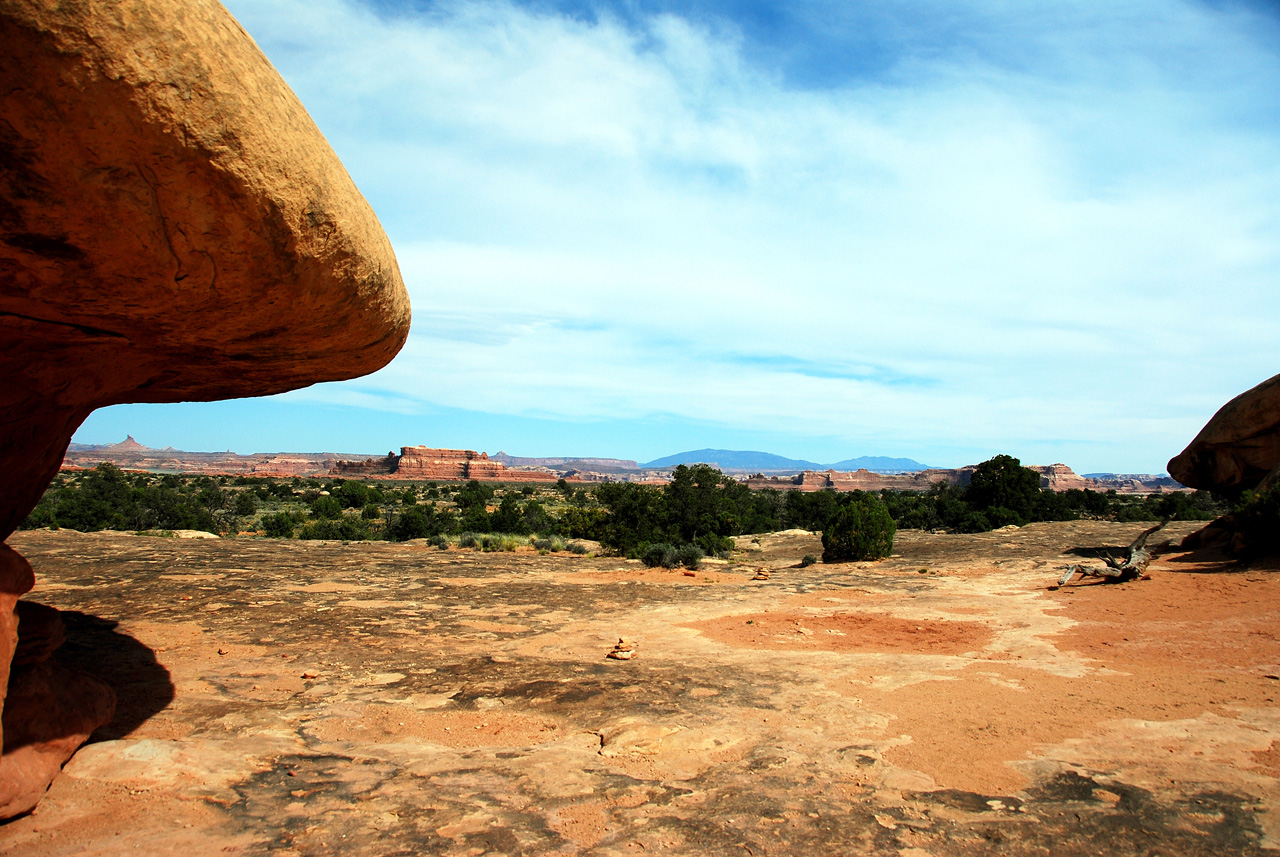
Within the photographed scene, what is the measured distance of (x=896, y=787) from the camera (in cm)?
420

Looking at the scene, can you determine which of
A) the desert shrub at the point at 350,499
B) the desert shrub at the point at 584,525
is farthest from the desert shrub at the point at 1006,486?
the desert shrub at the point at 350,499

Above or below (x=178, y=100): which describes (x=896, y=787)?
below

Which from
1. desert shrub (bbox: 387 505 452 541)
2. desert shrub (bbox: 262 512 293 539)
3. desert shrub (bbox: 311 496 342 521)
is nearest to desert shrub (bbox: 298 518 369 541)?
desert shrub (bbox: 262 512 293 539)

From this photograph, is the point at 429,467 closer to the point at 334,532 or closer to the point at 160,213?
the point at 334,532

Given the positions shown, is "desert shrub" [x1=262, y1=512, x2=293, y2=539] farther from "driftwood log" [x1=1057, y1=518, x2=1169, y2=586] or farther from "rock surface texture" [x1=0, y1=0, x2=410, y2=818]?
"driftwood log" [x1=1057, y1=518, x2=1169, y2=586]

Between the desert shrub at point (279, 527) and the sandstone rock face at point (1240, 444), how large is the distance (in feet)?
92.0

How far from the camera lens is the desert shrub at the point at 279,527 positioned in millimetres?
26453

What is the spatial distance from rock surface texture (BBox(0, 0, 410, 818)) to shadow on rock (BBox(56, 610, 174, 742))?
931 mm

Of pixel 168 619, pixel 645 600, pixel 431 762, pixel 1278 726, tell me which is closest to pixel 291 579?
pixel 168 619

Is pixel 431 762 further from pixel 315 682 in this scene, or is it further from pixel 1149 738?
pixel 1149 738

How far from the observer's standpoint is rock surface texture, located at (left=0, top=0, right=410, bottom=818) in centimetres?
250

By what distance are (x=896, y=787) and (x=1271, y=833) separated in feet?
5.80

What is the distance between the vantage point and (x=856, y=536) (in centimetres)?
1833

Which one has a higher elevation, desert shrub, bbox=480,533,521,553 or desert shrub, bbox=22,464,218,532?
desert shrub, bbox=480,533,521,553
